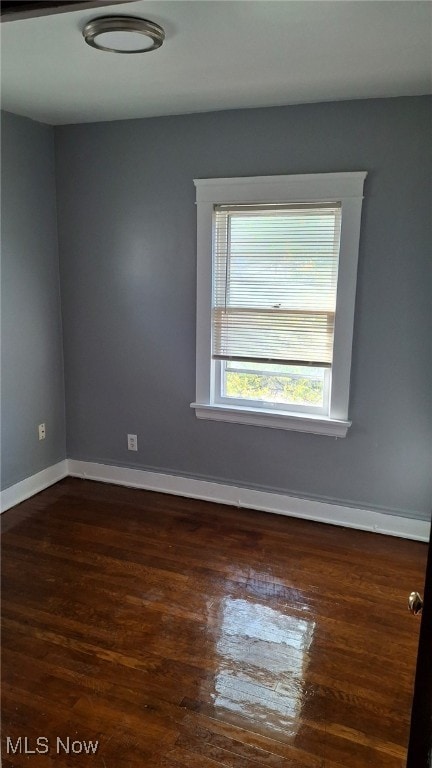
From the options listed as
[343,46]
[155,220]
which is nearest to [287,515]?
[155,220]

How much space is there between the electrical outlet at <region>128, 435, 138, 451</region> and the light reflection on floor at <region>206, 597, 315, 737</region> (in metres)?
1.44

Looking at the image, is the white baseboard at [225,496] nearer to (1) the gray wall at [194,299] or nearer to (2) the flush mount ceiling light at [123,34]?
(1) the gray wall at [194,299]

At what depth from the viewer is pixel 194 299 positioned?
3.35m

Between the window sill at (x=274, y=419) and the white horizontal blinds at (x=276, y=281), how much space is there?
0.32m

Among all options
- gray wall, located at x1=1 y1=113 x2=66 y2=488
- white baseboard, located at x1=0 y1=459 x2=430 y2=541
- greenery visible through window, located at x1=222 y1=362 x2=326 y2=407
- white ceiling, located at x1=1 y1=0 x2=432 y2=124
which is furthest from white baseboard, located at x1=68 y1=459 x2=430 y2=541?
white ceiling, located at x1=1 y1=0 x2=432 y2=124

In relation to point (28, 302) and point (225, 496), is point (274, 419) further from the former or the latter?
point (28, 302)

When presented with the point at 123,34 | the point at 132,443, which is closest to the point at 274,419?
the point at 132,443

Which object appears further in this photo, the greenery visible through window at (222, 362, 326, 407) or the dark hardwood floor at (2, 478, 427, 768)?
the greenery visible through window at (222, 362, 326, 407)

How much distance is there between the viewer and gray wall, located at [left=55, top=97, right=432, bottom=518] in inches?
112

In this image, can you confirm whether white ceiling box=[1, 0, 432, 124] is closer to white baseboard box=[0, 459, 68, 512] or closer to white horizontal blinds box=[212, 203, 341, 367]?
white horizontal blinds box=[212, 203, 341, 367]

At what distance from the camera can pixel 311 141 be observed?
294cm

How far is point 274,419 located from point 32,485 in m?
1.67

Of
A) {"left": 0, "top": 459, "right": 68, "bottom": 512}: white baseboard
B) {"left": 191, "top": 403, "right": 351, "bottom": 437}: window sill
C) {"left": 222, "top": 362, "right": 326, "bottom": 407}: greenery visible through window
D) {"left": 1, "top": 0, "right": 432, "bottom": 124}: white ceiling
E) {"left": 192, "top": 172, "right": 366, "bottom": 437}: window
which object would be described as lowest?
{"left": 0, "top": 459, "right": 68, "bottom": 512}: white baseboard

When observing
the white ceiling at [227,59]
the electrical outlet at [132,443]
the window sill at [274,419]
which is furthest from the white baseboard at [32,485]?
the white ceiling at [227,59]
